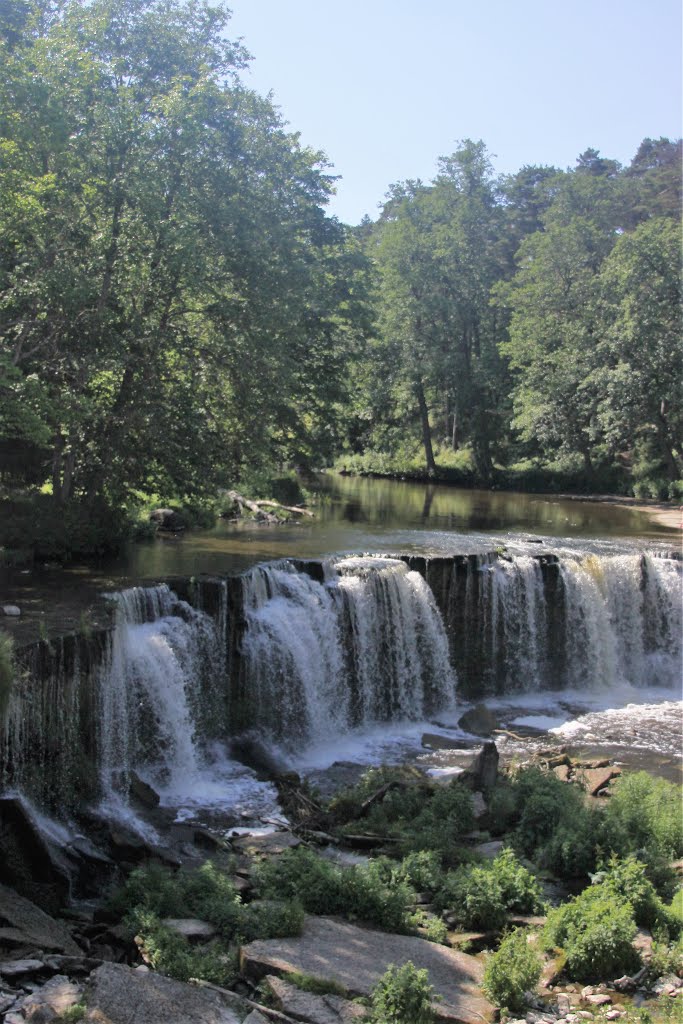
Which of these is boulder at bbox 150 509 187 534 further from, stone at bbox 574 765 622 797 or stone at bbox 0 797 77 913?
stone at bbox 0 797 77 913

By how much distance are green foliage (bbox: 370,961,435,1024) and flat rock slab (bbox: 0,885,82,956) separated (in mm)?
2285

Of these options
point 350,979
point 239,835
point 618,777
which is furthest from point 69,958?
point 618,777

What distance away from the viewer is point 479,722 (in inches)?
595

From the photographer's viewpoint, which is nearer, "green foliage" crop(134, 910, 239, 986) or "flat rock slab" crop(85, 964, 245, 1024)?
"flat rock slab" crop(85, 964, 245, 1024)

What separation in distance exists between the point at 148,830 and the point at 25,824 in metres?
2.27

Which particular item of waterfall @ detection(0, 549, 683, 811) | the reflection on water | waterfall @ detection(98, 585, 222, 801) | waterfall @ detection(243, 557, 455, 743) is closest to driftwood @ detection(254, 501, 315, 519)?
the reflection on water

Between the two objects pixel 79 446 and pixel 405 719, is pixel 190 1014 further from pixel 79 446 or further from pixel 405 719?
pixel 79 446

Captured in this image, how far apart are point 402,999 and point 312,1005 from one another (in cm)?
64

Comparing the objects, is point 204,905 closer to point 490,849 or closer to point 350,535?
point 490,849

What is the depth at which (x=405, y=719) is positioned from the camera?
15.8 metres

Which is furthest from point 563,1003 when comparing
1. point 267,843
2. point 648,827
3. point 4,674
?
point 4,674

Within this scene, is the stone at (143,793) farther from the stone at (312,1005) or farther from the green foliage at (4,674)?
the stone at (312,1005)

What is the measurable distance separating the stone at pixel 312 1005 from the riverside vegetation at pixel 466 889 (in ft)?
0.39

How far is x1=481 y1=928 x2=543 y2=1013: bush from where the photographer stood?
22.4ft
